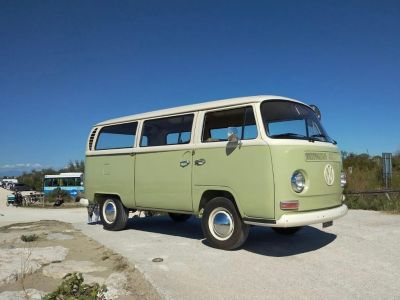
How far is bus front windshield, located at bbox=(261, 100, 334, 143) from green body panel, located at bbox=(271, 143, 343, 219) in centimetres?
27

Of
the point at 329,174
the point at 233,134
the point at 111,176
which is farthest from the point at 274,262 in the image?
the point at 111,176

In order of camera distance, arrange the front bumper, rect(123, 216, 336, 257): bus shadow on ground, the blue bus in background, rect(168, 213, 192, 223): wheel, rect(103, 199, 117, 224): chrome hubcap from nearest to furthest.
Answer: the front bumper < rect(123, 216, 336, 257): bus shadow on ground < rect(103, 199, 117, 224): chrome hubcap < rect(168, 213, 192, 223): wheel < the blue bus in background

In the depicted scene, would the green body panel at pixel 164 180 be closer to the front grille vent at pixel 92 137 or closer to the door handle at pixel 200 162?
the door handle at pixel 200 162

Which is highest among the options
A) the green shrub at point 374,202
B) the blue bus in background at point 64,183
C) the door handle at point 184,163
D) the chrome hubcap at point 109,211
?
the door handle at point 184,163

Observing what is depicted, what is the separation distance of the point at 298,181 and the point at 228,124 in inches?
61.8

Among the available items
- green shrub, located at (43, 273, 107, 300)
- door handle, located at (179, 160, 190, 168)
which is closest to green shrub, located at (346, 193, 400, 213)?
door handle, located at (179, 160, 190, 168)

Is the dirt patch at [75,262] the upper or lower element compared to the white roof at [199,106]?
lower

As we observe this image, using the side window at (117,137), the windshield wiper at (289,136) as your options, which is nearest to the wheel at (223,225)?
the windshield wiper at (289,136)

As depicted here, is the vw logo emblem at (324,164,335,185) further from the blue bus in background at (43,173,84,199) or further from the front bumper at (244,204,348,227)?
the blue bus in background at (43,173,84,199)

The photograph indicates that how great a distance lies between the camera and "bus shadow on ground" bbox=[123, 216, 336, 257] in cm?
668

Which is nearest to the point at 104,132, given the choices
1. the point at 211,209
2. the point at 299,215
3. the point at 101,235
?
the point at 101,235

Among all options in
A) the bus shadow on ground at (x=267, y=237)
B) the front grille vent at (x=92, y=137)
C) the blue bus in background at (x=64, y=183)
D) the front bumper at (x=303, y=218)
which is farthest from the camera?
the blue bus in background at (x=64, y=183)

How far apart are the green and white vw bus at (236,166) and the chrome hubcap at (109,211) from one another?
1.92ft

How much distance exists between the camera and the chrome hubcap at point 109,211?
9117 mm
